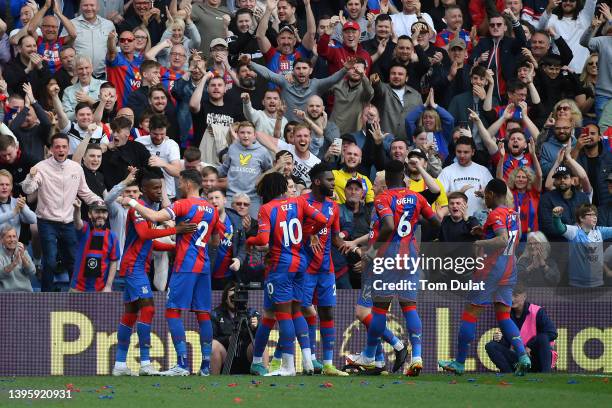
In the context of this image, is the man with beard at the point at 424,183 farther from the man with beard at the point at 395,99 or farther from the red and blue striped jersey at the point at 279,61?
the red and blue striped jersey at the point at 279,61

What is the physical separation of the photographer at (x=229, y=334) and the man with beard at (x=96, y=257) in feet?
5.35

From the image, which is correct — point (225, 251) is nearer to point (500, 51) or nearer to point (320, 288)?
point (320, 288)

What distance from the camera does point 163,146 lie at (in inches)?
754

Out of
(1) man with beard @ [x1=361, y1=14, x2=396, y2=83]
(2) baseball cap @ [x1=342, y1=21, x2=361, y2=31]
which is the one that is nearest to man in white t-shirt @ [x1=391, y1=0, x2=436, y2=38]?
(1) man with beard @ [x1=361, y1=14, x2=396, y2=83]

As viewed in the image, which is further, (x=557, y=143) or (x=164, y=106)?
(x=557, y=143)

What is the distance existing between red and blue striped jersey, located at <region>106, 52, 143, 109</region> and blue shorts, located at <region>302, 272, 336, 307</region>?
21.6ft

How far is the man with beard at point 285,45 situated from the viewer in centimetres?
2148

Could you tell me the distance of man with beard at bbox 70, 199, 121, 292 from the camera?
1703cm

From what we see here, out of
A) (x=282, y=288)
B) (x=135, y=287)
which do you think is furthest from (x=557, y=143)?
(x=135, y=287)

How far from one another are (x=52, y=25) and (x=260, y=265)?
5846 millimetres

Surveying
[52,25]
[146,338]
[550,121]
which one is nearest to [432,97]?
[550,121]

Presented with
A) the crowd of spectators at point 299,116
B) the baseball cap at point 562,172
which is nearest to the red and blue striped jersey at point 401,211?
the crowd of spectators at point 299,116

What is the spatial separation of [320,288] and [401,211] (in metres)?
1.23

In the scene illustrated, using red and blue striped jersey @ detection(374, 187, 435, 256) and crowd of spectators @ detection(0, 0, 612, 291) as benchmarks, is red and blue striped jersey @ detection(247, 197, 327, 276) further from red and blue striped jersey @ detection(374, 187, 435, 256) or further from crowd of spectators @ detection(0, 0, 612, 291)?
crowd of spectators @ detection(0, 0, 612, 291)
